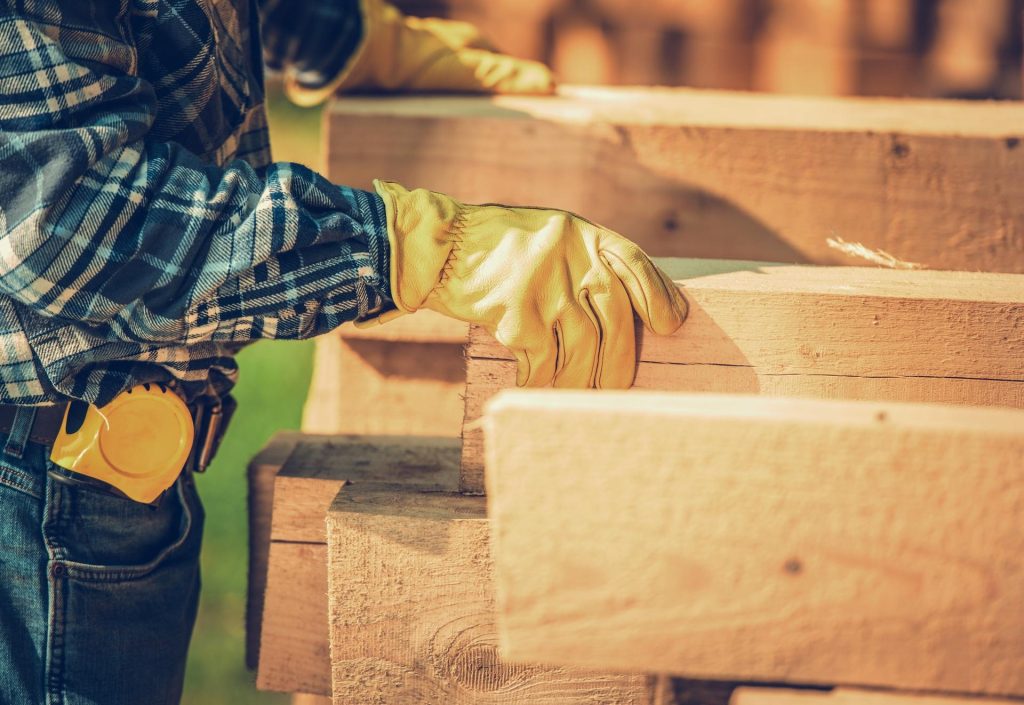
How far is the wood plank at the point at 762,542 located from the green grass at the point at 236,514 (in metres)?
1.43

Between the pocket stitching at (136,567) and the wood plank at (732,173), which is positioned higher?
the wood plank at (732,173)

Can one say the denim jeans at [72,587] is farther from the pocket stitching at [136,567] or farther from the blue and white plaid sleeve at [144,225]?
the blue and white plaid sleeve at [144,225]

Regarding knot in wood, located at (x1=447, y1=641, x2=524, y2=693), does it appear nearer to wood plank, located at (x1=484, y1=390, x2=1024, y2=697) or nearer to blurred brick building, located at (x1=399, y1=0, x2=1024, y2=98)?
wood plank, located at (x1=484, y1=390, x2=1024, y2=697)

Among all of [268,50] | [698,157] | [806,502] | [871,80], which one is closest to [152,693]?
[806,502]

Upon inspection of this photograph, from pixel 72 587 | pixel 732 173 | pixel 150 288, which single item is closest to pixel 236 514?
pixel 72 587

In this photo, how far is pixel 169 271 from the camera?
3.75ft

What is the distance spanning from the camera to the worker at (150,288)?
1112 mm

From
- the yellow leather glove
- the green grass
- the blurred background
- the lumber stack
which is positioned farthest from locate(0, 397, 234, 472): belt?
the blurred background

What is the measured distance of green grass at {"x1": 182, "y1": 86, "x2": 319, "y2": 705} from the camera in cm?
281

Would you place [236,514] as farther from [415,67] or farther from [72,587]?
[72,587]

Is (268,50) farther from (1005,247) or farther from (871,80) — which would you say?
(871,80)

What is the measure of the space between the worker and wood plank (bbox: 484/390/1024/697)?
0.36m

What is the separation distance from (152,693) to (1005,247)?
4.91 feet

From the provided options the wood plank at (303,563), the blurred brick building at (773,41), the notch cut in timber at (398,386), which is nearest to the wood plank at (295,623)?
the wood plank at (303,563)
